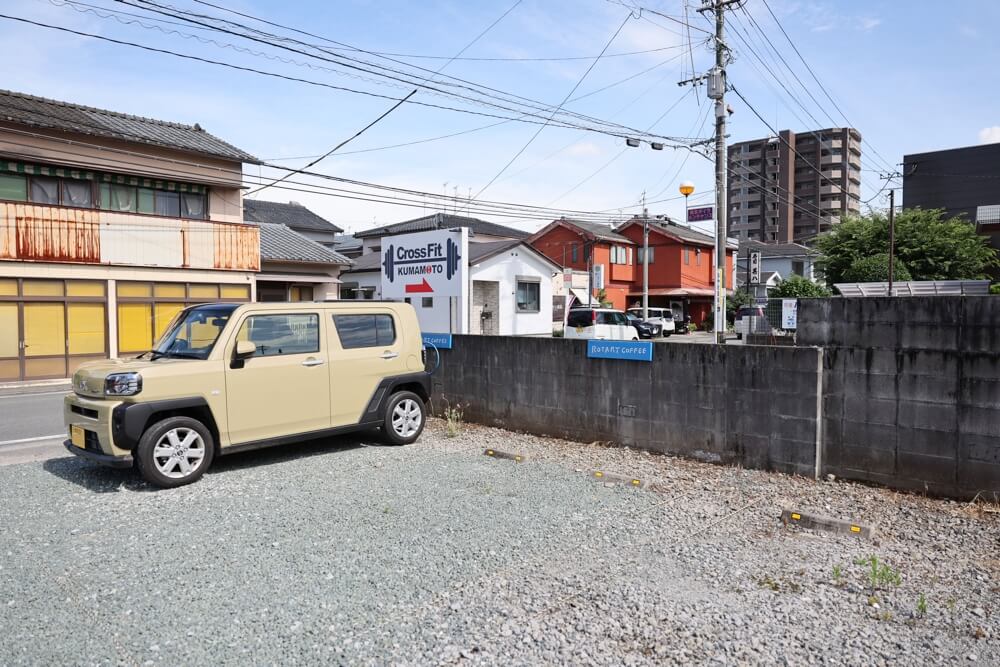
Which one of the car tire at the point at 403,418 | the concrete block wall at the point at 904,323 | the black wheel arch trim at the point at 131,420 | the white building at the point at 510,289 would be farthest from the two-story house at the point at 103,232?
the concrete block wall at the point at 904,323

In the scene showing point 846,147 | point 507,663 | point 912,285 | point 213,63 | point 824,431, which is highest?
point 846,147

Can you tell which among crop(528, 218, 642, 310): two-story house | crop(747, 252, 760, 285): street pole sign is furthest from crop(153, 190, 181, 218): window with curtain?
crop(747, 252, 760, 285): street pole sign

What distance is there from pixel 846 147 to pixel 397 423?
7687 centimetres

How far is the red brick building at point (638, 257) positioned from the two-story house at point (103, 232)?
2518 cm

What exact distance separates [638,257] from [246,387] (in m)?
39.6

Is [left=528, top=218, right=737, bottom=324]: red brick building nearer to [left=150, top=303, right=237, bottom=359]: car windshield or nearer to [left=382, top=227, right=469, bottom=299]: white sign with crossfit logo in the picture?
[left=382, top=227, right=469, bottom=299]: white sign with crossfit logo

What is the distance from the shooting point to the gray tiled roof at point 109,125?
16.7 meters

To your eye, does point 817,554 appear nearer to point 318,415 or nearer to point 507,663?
point 507,663

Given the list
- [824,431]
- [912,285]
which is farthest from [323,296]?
[824,431]

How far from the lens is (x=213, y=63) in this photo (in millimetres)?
11812

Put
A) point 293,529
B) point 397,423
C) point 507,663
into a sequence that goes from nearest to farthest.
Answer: point 507,663 → point 293,529 → point 397,423

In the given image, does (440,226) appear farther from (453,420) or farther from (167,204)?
(453,420)

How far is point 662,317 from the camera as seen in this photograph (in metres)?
37.9

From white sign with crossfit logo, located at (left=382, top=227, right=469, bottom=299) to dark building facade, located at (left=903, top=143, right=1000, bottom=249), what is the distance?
1535 inches
